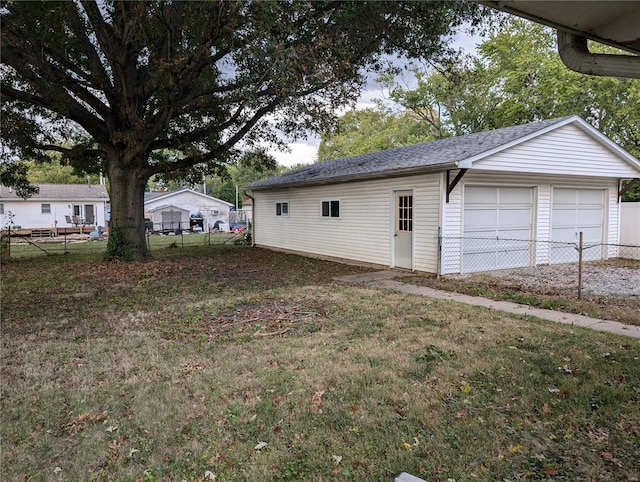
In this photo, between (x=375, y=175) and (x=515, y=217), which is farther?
(x=375, y=175)

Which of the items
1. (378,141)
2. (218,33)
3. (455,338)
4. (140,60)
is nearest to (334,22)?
(218,33)

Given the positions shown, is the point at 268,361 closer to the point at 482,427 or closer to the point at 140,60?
the point at 482,427

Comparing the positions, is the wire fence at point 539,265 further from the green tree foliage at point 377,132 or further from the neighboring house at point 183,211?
the neighboring house at point 183,211

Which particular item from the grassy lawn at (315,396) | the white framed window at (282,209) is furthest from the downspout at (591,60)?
the white framed window at (282,209)

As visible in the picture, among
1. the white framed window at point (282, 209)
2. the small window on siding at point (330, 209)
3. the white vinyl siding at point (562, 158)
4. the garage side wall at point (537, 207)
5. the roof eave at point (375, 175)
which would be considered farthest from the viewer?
the white framed window at point (282, 209)

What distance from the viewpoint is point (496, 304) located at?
715 cm

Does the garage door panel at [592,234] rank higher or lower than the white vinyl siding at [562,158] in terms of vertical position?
lower

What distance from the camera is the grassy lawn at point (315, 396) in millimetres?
2689

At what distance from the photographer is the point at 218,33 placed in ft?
28.8

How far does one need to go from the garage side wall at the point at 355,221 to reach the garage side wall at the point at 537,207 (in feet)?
1.19

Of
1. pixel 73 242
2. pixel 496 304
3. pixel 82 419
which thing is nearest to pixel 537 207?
pixel 496 304

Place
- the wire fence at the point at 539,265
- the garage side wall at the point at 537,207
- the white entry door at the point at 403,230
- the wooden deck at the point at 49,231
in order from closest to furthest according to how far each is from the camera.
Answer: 1. the wire fence at the point at 539,265
2. the garage side wall at the point at 537,207
3. the white entry door at the point at 403,230
4. the wooden deck at the point at 49,231

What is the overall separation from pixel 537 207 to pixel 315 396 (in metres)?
10.1

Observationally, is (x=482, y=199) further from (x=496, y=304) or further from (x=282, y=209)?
(x=282, y=209)
